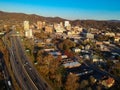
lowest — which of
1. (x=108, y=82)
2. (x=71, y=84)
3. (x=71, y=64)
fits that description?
(x=71, y=64)

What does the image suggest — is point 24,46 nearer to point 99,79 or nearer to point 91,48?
point 91,48

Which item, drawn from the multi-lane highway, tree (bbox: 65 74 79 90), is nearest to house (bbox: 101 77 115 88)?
tree (bbox: 65 74 79 90)

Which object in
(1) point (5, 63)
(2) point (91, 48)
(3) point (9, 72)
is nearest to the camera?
(3) point (9, 72)

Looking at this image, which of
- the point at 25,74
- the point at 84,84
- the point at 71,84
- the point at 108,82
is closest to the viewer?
the point at 71,84

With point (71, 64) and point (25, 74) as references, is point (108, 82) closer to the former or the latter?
point (71, 64)

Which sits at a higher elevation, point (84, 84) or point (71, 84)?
point (71, 84)

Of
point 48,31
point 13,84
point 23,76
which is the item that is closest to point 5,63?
point 23,76

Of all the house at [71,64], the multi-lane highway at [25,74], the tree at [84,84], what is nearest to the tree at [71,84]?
the tree at [84,84]

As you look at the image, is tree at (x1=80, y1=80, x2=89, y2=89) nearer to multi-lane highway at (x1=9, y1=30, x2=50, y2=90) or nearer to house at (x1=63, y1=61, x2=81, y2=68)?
multi-lane highway at (x1=9, y1=30, x2=50, y2=90)

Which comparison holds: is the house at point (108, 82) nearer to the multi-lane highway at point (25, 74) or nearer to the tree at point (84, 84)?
the tree at point (84, 84)

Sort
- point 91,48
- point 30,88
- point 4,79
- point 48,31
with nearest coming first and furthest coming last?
point 30,88 → point 4,79 → point 91,48 → point 48,31

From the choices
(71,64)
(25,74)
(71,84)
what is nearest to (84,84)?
(71,84)
